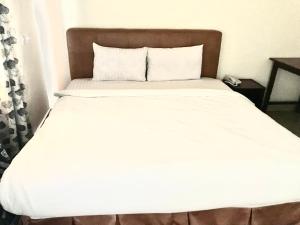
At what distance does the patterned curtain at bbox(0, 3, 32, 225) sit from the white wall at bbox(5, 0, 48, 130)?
0.36 ft

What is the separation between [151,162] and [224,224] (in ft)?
1.81

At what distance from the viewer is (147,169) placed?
122cm

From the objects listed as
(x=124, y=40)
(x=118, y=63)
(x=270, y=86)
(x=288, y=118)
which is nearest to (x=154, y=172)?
(x=118, y=63)

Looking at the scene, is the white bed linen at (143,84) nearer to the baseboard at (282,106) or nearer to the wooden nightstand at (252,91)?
the wooden nightstand at (252,91)

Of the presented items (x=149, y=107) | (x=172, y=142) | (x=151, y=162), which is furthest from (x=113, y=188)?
(x=149, y=107)

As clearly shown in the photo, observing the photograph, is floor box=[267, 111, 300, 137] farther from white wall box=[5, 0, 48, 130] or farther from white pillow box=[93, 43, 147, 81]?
white wall box=[5, 0, 48, 130]

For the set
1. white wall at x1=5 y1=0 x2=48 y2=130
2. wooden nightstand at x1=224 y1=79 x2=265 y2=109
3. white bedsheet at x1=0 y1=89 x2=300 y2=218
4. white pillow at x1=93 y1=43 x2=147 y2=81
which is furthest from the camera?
wooden nightstand at x1=224 y1=79 x2=265 y2=109

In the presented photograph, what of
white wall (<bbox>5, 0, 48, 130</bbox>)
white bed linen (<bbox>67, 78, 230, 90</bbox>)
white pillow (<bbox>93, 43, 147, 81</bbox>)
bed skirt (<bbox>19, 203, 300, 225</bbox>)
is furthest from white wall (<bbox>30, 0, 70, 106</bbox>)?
bed skirt (<bbox>19, 203, 300, 225</bbox>)

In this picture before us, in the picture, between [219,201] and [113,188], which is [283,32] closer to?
[219,201]

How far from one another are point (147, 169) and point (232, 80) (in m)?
1.89

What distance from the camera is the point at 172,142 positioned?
143 centimetres

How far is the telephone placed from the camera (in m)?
2.72

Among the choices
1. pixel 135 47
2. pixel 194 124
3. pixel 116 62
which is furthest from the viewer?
pixel 135 47

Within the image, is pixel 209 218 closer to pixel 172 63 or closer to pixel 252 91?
pixel 172 63
